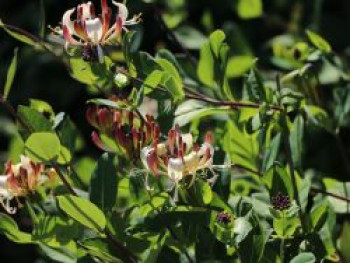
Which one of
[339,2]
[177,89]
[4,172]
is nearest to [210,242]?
[177,89]

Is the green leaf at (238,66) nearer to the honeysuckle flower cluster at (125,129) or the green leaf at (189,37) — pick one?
the green leaf at (189,37)

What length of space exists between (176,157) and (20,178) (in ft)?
0.70

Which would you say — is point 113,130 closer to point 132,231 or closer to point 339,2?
point 132,231

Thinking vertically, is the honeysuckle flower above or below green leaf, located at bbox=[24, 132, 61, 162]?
below

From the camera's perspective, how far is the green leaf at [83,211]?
929mm

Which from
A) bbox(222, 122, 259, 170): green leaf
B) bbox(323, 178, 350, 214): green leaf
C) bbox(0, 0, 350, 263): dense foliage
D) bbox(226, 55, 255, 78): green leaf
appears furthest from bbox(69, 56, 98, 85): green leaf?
bbox(226, 55, 255, 78): green leaf

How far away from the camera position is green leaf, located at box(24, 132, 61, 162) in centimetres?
95

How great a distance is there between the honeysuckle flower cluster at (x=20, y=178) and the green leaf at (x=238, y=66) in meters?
0.62

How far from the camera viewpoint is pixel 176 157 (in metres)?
0.94

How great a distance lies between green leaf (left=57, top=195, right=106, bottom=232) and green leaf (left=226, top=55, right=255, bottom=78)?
2.27 feet

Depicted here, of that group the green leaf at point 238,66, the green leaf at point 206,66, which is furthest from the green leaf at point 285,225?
the green leaf at point 238,66

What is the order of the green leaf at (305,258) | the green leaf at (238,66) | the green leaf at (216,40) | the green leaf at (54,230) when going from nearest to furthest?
the green leaf at (305,258) → the green leaf at (54,230) → the green leaf at (216,40) → the green leaf at (238,66)

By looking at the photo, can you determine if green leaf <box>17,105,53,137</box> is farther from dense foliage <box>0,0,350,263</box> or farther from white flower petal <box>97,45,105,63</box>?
white flower petal <box>97,45,105,63</box>

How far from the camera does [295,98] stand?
3.56ft
